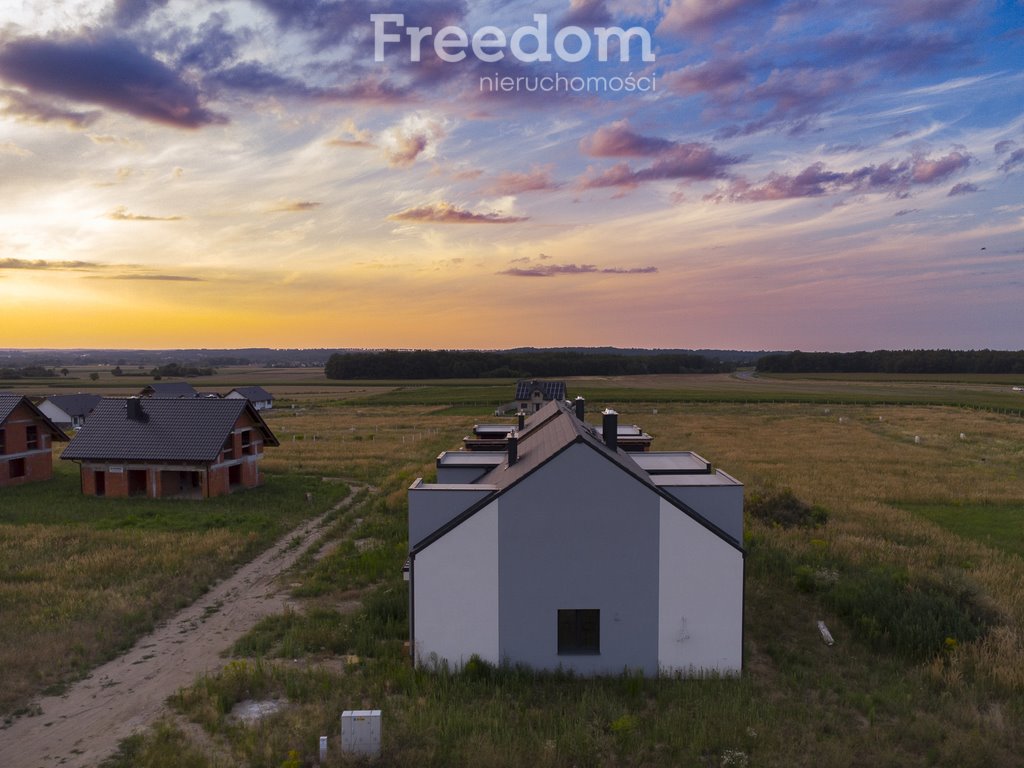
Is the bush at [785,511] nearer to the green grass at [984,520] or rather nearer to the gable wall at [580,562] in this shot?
the green grass at [984,520]

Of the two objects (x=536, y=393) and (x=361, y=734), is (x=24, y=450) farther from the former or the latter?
(x=536, y=393)

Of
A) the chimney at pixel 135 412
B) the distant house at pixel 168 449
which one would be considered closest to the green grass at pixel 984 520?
the distant house at pixel 168 449

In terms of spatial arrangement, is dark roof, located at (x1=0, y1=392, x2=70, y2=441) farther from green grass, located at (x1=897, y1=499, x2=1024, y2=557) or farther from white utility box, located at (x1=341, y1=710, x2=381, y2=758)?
green grass, located at (x1=897, y1=499, x2=1024, y2=557)

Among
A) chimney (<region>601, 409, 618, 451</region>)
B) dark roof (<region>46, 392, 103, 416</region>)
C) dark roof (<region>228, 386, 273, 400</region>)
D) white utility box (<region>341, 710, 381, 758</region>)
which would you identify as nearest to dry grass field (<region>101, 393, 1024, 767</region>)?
white utility box (<region>341, 710, 381, 758</region>)

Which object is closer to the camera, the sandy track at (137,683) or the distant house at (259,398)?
the sandy track at (137,683)

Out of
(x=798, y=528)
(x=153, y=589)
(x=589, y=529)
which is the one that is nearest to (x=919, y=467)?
(x=798, y=528)
